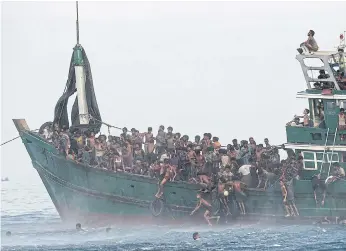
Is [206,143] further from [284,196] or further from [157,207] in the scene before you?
[284,196]

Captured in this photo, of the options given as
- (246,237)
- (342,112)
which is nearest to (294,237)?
(246,237)

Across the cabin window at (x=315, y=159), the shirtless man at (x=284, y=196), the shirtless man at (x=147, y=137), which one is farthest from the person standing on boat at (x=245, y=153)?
the shirtless man at (x=147, y=137)

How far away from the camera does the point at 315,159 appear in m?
52.7

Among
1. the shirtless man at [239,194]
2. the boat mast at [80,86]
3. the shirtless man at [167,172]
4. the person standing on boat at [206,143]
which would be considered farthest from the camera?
the boat mast at [80,86]

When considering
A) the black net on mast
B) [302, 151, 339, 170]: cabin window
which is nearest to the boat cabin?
[302, 151, 339, 170]: cabin window

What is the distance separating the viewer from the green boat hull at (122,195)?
5253cm

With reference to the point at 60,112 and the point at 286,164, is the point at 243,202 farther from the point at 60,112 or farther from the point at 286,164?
the point at 60,112

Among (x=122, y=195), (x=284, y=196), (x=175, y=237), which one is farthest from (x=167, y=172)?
(x=284, y=196)

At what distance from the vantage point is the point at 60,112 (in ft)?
198

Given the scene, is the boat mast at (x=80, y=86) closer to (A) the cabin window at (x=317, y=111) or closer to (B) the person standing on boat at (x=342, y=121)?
(A) the cabin window at (x=317, y=111)

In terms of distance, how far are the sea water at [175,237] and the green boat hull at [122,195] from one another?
605mm

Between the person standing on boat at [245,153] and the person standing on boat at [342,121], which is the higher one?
the person standing on boat at [342,121]

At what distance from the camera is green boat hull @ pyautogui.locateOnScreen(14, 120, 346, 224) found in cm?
5253

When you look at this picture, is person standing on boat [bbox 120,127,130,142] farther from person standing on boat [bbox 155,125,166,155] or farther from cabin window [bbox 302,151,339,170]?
cabin window [bbox 302,151,339,170]
